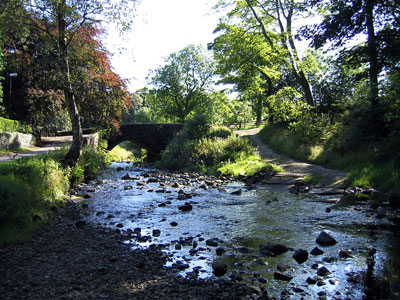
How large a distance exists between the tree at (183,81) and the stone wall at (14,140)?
1332 inches

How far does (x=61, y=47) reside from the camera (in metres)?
12.2

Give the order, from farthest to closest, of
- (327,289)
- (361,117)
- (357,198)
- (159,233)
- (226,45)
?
(226,45) → (361,117) → (357,198) → (159,233) → (327,289)

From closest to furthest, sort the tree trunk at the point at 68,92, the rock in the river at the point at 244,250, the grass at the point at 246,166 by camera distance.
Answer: the rock in the river at the point at 244,250, the tree trunk at the point at 68,92, the grass at the point at 246,166

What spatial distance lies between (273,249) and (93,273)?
288 centimetres

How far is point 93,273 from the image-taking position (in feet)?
15.6

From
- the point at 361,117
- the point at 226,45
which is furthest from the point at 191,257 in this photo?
the point at 226,45

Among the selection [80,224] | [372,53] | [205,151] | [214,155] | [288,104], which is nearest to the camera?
[80,224]

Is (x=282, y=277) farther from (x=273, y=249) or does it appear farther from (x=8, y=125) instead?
(x=8, y=125)

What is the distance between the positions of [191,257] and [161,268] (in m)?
0.61

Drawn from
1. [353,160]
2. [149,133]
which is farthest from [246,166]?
[149,133]

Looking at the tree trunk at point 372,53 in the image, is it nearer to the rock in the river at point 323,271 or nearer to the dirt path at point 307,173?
the dirt path at point 307,173

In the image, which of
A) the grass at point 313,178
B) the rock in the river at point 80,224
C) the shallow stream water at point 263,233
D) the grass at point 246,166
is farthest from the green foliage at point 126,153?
the rock in the river at point 80,224

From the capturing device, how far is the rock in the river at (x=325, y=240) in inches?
226

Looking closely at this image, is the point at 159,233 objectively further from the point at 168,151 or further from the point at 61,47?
the point at 168,151
